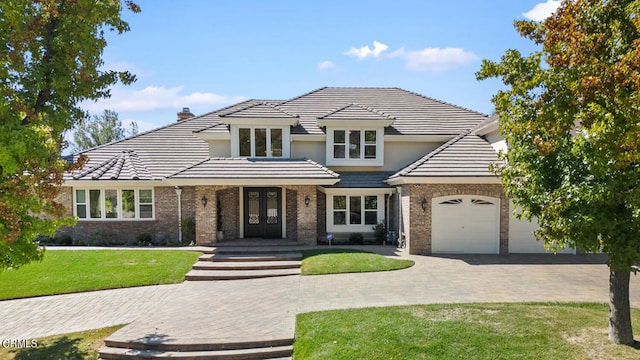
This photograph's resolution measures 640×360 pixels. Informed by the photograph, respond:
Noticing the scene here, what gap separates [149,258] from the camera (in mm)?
14609

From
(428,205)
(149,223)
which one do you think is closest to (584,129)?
(428,205)

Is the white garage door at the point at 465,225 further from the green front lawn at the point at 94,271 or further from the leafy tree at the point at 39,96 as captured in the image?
the leafy tree at the point at 39,96

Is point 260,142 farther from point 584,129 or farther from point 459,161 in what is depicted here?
point 584,129

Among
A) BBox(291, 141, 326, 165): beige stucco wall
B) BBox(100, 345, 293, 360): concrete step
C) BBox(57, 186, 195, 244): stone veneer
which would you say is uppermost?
BBox(291, 141, 326, 165): beige stucco wall

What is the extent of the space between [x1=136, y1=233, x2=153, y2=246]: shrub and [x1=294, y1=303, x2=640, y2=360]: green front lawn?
466 inches

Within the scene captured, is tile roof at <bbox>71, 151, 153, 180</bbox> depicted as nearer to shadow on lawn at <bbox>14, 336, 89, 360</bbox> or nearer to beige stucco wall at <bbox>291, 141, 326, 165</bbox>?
beige stucco wall at <bbox>291, 141, 326, 165</bbox>

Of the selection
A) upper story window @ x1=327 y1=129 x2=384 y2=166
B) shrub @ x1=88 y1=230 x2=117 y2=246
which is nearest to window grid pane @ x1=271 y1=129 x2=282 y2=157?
upper story window @ x1=327 y1=129 x2=384 y2=166

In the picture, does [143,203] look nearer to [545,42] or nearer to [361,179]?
[361,179]

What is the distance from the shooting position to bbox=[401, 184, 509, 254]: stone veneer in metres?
15.8

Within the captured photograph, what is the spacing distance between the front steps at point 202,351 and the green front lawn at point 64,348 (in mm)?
331

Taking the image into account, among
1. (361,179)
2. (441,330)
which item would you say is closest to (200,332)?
(441,330)

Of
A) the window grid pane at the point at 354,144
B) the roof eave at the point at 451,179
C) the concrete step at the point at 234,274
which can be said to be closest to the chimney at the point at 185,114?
the window grid pane at the point at 354,144

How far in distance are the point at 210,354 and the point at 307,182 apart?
9732 mm

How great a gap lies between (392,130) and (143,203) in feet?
44.4
